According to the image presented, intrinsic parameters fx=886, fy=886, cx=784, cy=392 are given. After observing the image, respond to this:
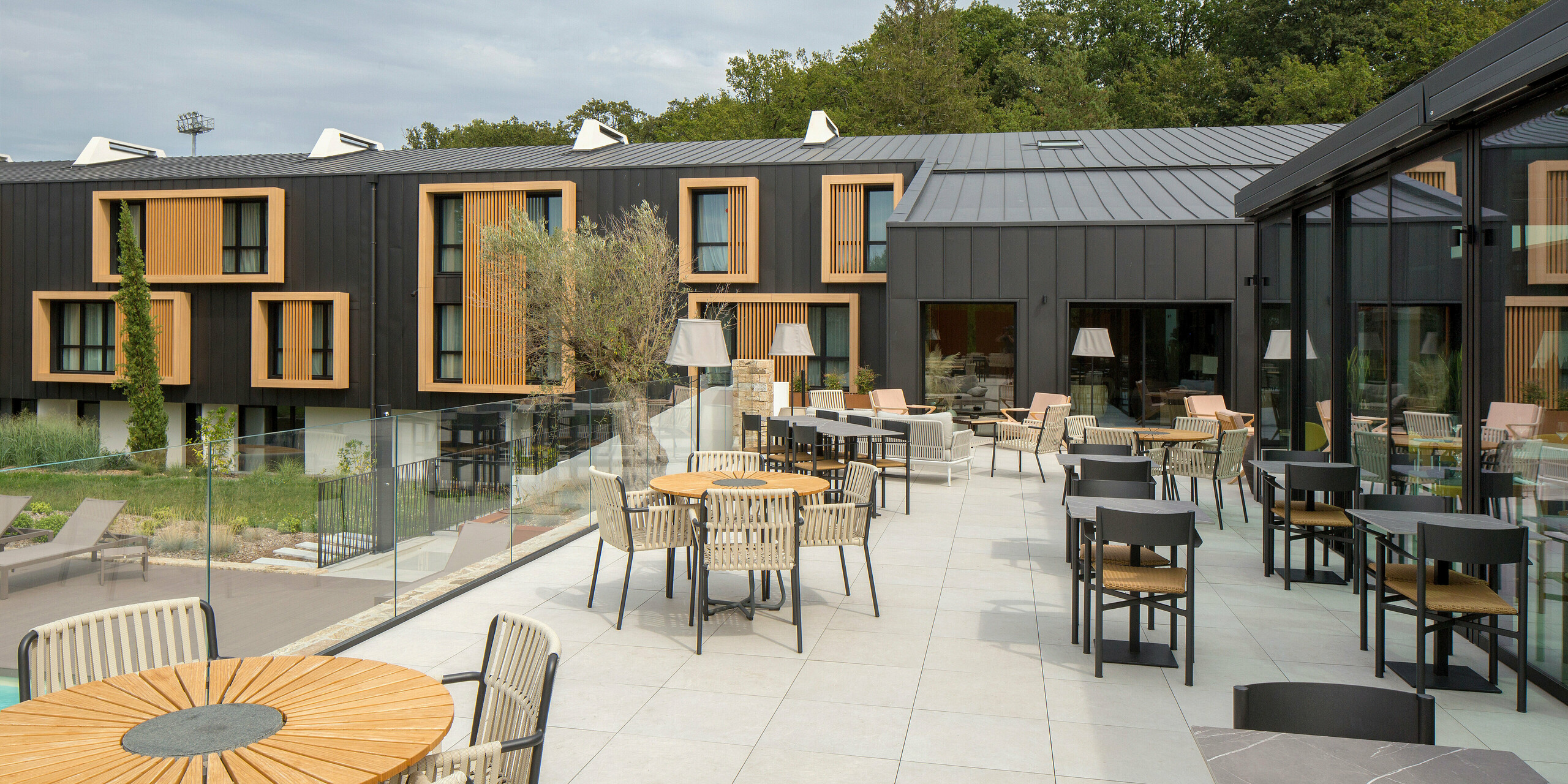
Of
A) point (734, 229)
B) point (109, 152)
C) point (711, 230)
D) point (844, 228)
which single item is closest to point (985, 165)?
point (844, 228)

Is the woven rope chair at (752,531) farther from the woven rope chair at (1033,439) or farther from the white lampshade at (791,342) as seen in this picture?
the woven rope chair at (1033,439)

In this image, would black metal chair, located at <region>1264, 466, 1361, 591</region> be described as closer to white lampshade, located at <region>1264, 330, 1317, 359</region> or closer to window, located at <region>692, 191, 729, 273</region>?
white lampshade, located at <region>1264, 330, 1317, 359</region>

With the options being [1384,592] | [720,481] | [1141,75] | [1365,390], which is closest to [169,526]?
[720,481]

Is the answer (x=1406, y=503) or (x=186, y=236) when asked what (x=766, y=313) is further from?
(x=1406, y=503)

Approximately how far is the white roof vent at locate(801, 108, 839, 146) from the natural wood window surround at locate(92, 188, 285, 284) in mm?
13214

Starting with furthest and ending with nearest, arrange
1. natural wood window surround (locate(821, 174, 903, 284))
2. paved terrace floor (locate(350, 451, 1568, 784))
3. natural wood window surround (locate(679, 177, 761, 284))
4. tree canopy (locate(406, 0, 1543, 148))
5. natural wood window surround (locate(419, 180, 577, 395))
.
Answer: tree canopy (locate(406, 0, 1543, 148)) → natural wood window surround (locate(419, 180, 577, 395)) → natural wood window surround (locate(679, 177, 761, 284)) → natural wood window surround (locate(821, 174, 903, 284)) → paved terrace floor (locate(350, 451, 1568, 784))

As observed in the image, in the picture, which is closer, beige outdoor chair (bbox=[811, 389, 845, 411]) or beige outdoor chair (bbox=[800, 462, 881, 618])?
beige outdoor chair (bbox=[800, 462, 881, 618])

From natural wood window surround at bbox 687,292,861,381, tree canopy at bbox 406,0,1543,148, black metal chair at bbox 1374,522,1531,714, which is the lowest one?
black metal chair at bbox 1374,522,1531,714

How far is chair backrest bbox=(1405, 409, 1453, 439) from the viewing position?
5.55 m

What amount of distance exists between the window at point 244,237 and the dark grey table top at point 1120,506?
23013 mm

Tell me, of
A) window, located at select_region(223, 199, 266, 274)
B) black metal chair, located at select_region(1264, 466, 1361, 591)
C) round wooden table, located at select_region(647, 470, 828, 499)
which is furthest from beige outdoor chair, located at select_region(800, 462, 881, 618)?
window, located at select_region(223, 199, 266, 274)

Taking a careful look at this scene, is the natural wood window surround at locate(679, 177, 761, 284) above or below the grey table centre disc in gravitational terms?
above

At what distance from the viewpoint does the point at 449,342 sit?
71.5 ft

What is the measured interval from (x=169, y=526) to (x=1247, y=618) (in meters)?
6.00
